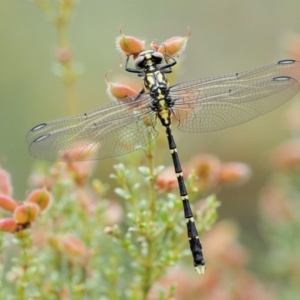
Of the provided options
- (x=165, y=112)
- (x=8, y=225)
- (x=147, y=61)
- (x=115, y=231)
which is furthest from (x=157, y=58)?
(x=8, y=225)

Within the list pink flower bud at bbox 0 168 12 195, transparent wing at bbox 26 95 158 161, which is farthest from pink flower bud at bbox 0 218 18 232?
transparent wing at bbox 26 95 158 161

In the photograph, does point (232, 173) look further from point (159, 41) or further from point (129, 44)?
point (159, 41)

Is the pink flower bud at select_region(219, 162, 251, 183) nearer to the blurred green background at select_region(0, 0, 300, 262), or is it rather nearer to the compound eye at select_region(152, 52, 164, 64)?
the compound eye at select_region(152, 52, 164, 64)

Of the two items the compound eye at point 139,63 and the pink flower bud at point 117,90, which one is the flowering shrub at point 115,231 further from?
the compound eye at point 139,63

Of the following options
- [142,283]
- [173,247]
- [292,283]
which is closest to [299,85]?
[173,247]

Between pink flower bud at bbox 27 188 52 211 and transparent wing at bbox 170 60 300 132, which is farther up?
transparent wing at bbox 170 60 300 132
